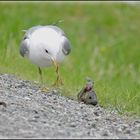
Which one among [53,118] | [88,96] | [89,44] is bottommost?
[53,118]

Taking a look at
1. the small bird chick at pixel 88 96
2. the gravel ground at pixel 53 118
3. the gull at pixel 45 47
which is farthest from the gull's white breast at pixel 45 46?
the small bird chick at pixel 88 96

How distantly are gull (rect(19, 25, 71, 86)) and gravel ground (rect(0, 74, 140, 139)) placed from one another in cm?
41

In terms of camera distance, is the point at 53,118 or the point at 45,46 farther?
the point at 45,46

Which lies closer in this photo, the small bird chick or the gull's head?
the small bird chick

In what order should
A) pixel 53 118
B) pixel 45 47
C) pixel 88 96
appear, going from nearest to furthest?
pixel 53 118 < pixel 88 96 < pixel 45 47

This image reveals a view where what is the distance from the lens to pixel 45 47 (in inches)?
357

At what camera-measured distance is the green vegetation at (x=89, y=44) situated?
1061 cm

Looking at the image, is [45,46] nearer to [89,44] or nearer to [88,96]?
[88,96]

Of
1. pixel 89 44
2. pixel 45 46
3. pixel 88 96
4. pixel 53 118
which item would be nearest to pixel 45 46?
pixel 45 46

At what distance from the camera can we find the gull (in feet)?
29.6

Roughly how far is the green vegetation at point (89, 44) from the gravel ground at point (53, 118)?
85 centimetres

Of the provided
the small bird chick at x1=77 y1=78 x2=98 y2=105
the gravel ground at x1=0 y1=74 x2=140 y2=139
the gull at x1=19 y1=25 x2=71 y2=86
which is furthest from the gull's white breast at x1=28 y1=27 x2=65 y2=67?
the small bird chick at x1=77 y1=78 x2=98 y2=105

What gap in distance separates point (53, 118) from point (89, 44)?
9.96 m

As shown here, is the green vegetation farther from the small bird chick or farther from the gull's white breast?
the gull's white breast
